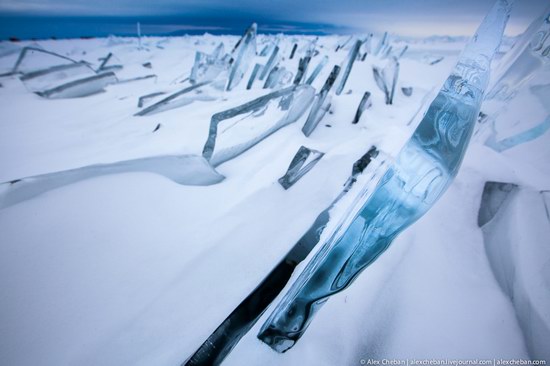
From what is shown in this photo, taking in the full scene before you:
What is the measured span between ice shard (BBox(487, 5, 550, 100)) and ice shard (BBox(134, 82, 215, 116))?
335cm

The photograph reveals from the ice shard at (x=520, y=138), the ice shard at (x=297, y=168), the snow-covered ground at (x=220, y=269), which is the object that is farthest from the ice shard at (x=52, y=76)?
the ice shard at (x=520, y=138)

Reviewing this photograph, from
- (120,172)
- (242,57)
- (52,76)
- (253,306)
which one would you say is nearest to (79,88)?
(52,76)

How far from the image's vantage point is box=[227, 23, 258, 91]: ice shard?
443 cm

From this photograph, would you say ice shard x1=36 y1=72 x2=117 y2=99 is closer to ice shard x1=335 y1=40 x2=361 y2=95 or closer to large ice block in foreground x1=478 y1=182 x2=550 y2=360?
ice shard x1=335 y1=40 x2=361 y2=95

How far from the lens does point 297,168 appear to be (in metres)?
1.62

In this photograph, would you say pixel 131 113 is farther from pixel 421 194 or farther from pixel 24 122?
pixel 421 194

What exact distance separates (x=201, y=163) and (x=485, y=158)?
1.90 m

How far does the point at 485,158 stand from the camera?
153 centimetres

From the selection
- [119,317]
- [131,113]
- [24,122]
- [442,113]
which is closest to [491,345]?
[442,113]

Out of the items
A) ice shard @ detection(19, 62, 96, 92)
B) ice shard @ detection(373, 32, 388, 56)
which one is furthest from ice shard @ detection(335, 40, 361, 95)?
ice shard @ detection(373, 32, 388, 56)

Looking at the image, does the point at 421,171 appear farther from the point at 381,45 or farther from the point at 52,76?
the point at 381,45

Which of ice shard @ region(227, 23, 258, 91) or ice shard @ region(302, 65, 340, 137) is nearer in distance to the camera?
ice shard @ region(302, 65, 340, 137)

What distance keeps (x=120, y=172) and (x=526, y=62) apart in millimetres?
2670

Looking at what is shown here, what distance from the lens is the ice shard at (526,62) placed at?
4.38 feet
